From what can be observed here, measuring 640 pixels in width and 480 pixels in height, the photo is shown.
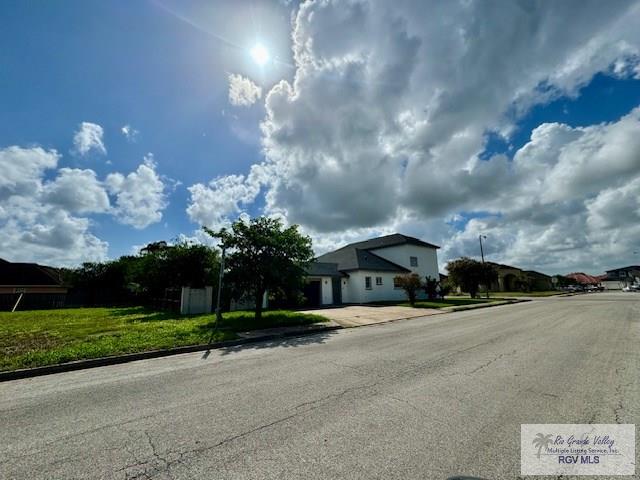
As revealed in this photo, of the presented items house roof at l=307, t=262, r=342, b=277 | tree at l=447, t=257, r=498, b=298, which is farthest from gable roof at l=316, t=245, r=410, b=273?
tree at l=447, t=257, r=498, b=298

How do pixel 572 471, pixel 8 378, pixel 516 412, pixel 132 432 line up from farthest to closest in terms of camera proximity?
pixel 8 378
pixel 516 412
pixel 132 432
pixel 572 471

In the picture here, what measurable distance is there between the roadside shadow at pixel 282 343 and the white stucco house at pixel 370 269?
36.5 feet

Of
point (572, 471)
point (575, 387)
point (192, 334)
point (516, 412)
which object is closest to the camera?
point (572, 471)

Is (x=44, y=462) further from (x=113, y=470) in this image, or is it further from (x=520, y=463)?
(x=520, y=463)

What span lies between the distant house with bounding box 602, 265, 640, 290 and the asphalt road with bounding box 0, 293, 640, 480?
370 feet

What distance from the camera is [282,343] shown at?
9367 millimetres

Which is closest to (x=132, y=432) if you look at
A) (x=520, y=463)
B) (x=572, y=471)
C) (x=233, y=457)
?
(x=233, y=457)

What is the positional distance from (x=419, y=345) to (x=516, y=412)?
4504 millimetres

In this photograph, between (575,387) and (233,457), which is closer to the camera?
(233,457)

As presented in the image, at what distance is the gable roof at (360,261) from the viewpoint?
29.1 metres

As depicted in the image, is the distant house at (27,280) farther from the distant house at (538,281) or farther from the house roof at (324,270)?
the distant house at (538,281)

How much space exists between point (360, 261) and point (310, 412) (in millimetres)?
26395

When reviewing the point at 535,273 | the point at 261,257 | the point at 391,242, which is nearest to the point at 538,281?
the point at 535,273

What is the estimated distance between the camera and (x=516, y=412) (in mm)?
3807
